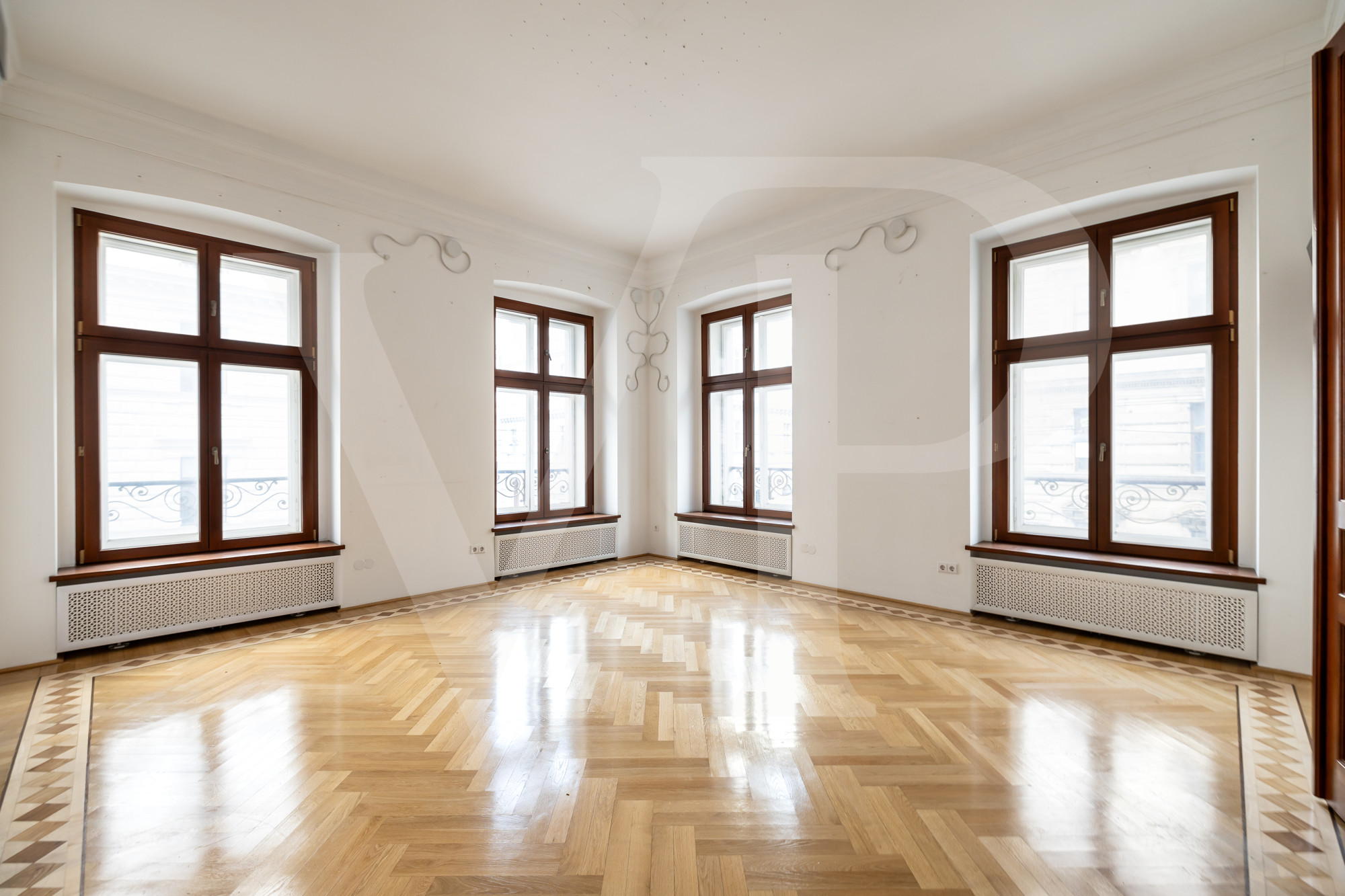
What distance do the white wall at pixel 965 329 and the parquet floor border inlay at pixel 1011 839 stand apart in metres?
0.72

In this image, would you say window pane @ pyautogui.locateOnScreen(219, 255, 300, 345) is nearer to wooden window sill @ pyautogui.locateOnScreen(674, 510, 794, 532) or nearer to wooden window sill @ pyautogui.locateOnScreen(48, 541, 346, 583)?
wooden window sill @ pyautogui.locateOnScreen(48, 541, 346, 583)

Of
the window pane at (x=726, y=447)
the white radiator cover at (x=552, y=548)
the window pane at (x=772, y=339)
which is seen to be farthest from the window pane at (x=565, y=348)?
the window pane at (x=772, y=339)

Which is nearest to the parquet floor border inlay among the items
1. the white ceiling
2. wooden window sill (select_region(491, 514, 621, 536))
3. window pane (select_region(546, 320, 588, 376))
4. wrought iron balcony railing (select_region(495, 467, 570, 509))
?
wooden window sill (select_region(491, 514, 621, 536))

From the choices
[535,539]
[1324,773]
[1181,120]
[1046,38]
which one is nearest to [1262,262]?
[1181,120]

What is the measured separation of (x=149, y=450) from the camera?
13.1 ft

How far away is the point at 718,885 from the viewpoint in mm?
1656

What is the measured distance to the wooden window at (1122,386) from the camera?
143 inches

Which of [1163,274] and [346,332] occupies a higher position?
[1163,274]

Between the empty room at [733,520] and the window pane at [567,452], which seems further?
the window pane at [567,452]

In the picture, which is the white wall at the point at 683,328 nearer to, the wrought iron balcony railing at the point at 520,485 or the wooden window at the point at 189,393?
the wooden window at the point at 189,393

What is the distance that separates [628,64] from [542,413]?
350 cm

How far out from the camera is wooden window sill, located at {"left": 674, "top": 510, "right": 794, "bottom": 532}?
18.6 ft

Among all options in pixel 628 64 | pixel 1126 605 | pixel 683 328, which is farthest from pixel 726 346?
pixel 1126 605

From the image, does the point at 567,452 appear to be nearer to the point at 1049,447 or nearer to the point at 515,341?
the point at 515,341
